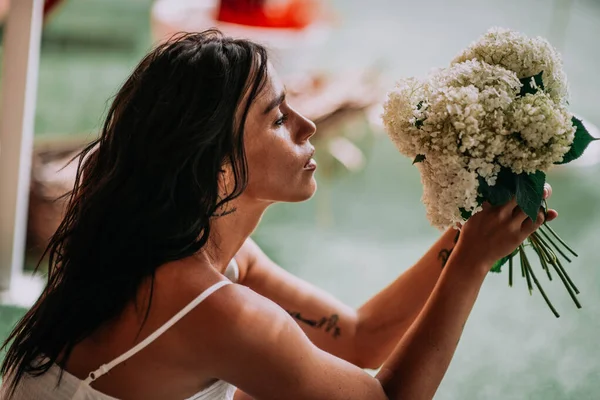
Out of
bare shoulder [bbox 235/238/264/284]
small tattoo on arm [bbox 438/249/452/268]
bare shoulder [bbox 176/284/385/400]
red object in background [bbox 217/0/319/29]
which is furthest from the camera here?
red object in background [bbox 217/0/319/29]

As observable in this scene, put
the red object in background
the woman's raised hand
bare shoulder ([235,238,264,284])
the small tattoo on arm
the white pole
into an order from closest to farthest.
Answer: the woman's raised hand → the small tattoo on arm → bare shoulder ([235,238,264,284]) → the white pole → the red object in background

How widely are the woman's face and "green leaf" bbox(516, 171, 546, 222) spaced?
37cm

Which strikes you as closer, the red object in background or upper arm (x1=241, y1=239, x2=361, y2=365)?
upper arm (x1=241, y1=239, x2=361, y2=365)

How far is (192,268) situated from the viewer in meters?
1.35

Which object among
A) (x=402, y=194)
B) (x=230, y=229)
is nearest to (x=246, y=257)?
(x=230, y=229)

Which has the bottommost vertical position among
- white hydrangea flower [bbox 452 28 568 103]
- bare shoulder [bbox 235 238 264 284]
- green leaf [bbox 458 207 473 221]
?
bare shoulder [bbox 235 238 264 284]

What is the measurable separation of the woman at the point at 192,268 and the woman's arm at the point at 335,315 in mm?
388

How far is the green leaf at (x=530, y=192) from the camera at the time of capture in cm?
138

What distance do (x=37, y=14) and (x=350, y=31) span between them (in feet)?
14.8

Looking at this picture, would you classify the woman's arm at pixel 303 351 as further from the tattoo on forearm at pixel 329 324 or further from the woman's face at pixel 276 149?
the tattoo on forearm at pixel 329 324

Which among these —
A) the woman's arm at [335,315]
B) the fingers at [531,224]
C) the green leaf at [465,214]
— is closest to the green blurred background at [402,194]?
the woman's arm at [335,315]

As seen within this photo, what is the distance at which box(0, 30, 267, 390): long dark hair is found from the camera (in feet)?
4.37

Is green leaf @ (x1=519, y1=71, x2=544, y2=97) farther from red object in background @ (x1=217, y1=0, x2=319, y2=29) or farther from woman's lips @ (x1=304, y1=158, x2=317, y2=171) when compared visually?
red object in background @ (x1=217, y1=0, x2=319, y2=29)

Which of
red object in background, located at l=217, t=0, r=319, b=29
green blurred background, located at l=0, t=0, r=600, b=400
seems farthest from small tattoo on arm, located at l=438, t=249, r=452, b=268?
red object in background, located at l=217, t=0, r=319, b=29
